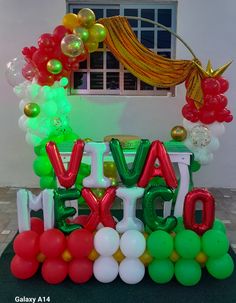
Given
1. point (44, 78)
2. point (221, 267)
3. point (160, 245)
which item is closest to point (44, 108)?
point (44, 78)

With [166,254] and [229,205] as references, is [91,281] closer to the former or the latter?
[166,254]

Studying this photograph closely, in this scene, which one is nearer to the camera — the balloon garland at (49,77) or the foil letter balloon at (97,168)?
the foil letter balloon at (97,168)

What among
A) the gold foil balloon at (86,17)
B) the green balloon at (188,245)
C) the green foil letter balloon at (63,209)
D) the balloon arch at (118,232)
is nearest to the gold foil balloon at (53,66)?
the gold foil balloon at (86,17)

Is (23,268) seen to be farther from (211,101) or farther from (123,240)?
(211,101)

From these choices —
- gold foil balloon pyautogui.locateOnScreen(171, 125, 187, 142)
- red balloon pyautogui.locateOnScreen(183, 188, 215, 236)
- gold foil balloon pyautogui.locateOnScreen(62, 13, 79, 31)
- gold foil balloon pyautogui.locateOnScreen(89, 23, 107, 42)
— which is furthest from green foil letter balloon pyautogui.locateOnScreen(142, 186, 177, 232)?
gold foil balloon pyautogui.locateOnScreen(62, 13, 79, 31)

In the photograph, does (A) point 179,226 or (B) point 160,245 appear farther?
(A) point 179,226

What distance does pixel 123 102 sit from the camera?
4328 mm

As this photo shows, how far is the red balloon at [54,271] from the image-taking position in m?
2.23

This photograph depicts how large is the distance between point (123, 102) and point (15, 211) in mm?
1692

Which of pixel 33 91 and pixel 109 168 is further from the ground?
pixel 33 91

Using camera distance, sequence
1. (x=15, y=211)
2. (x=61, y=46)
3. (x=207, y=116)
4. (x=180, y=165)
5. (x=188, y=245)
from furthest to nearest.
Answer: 1. (x=15, y=211)
2. (x=207, y=116)
3. (x=61, y=46)
4. (x=180, y=165)
5. (x=188, y=245)

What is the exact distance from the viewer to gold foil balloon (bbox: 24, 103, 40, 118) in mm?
3369

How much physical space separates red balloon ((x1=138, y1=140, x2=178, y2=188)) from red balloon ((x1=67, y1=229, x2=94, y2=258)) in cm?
46

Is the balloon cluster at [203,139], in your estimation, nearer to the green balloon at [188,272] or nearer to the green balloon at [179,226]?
the green balloon at [179,226]
